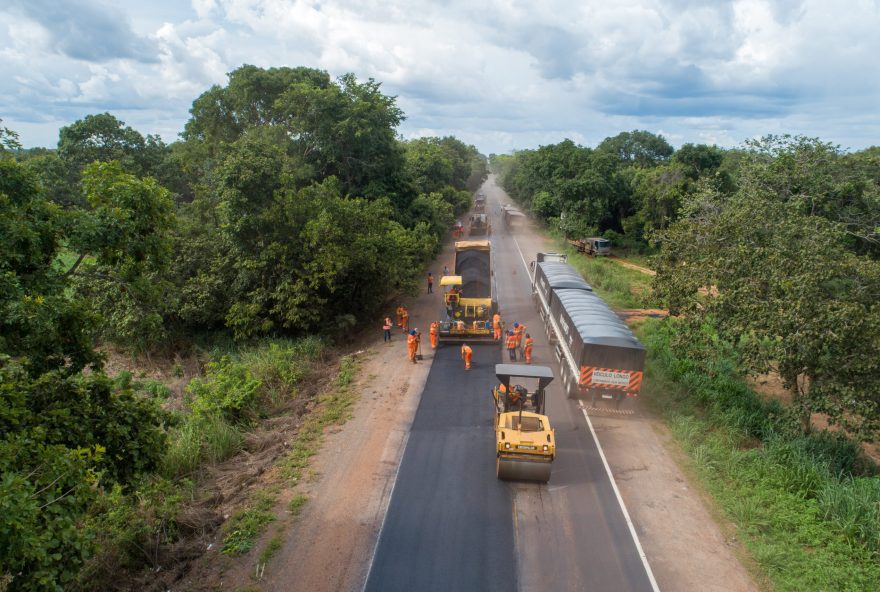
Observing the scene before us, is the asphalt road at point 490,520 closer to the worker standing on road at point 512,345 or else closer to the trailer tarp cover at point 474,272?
the worker standing on road at point 512,345

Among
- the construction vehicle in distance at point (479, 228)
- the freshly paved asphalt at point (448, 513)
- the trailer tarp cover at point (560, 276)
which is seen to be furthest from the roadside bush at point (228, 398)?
the construction vehicle in distance at point (479, 228)

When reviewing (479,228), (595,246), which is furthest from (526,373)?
(479,228)

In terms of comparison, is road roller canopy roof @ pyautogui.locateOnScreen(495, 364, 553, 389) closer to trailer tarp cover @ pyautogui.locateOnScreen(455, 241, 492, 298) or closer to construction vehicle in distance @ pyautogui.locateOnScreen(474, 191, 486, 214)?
trailer tarp cover @ pyautogui.locateOnScreen(455, 241, 492, 298)

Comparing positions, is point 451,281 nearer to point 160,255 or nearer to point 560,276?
point 560,276

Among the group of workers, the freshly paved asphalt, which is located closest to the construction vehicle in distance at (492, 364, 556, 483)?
the freshly paved asphalt

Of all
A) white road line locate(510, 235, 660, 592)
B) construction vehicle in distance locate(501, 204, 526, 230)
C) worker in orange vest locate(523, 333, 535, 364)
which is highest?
construction vehicle in distance locate(501, 204, 526, 230)

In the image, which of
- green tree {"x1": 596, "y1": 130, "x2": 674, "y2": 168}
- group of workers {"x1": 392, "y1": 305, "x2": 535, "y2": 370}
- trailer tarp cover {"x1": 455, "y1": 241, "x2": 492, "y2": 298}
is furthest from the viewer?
green tree {"x1": 596, "y1": 130, "x2": 674, "y2": 168}

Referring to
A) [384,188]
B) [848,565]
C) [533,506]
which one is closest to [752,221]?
[848,565]
